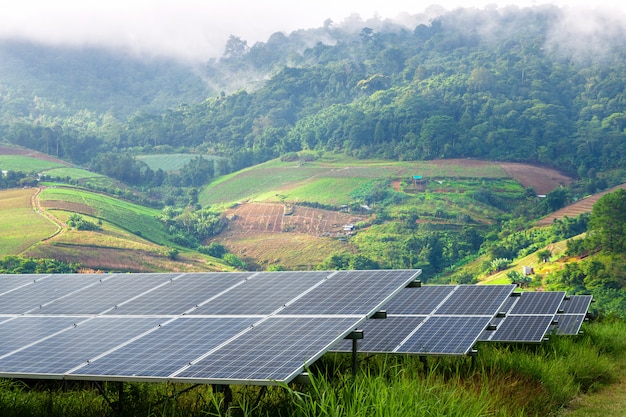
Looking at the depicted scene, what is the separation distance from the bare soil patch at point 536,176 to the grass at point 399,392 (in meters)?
88.3

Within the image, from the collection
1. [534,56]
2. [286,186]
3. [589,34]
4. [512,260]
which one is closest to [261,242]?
[286,186]

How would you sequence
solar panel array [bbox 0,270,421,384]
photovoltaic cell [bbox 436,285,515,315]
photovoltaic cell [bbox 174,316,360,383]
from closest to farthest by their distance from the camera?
1. photovoltaic cell [bbox 174,316,360,383]
2. solar panel array [bbox 0,270,421,384]
3. photovoltaic cell [bbox 436,285,515,315]

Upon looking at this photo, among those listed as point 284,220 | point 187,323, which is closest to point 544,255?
point 284,220

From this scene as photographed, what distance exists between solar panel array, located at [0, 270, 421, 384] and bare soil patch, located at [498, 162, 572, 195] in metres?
93.8

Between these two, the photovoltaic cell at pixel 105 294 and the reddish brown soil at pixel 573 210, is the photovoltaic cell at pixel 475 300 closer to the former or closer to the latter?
the photovoltaic cell at pixel 105 294

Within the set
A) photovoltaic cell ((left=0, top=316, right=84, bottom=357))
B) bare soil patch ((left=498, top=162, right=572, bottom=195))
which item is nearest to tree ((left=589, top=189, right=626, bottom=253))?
bare soil patch ((left=498, top=162, right=572, bottom=195))

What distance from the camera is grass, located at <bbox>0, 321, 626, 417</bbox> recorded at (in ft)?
26.1

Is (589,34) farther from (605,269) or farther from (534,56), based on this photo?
(605,269)

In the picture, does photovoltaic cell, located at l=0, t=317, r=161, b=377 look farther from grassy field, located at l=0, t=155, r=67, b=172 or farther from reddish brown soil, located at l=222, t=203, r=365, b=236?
grassy field, located at l=0, t=155, r=67, b=172

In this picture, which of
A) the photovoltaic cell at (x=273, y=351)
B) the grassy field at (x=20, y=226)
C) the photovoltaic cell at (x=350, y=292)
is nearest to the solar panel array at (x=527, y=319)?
the photovoltaic cell at (x=350, y=292)

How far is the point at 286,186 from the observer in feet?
361

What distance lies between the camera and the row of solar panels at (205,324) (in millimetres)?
8250

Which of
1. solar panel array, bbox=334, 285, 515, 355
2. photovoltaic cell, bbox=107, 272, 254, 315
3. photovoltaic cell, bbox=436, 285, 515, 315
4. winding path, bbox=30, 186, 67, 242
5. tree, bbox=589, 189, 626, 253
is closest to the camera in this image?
photovoltaic cell, bbox=107, 272, 254, 315

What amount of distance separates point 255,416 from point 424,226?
87.5 m
